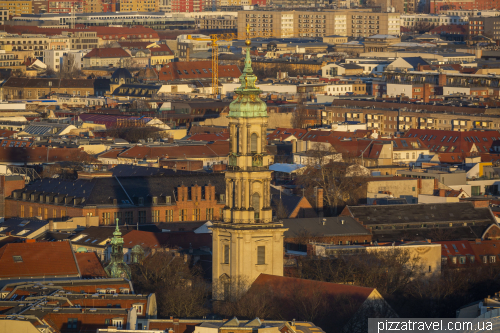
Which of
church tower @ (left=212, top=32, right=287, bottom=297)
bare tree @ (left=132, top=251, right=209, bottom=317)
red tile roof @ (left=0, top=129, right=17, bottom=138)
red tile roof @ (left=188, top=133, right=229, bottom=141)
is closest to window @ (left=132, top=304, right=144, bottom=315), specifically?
bare tree @ (left=132, top=251, right=209, bottom=317)

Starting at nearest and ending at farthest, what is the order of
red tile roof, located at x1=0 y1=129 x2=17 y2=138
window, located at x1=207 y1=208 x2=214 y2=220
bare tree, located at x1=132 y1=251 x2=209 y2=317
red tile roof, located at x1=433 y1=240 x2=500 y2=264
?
bare tree, located at x1=132 y1=251 x2=209 y2=317 → red tile roof, located at x1=433 y1=240 x2=500 y2=264 → window, located at x1=207 y1=208 x2=214 y2=220 → red tile roof, located at x1=0 y1=129 x2=17 y2=138

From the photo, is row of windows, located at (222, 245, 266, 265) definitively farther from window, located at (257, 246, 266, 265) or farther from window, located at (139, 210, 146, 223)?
window, located at (139, 210, 146, 223)

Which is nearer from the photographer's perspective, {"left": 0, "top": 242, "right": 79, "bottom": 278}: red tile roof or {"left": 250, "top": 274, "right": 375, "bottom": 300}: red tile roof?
{"left": 250, "top": 274, "right": 375, "bottom": 300}: red tile roof

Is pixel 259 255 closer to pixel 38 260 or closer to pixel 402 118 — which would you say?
pixel 38 260

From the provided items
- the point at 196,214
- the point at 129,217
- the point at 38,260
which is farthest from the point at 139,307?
the point at 196,214

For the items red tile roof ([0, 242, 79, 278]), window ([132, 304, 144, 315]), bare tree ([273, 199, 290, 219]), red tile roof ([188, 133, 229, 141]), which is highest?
window ([132, 304, 144, 315])

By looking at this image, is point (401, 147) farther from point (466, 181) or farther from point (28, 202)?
point (28, 202)
